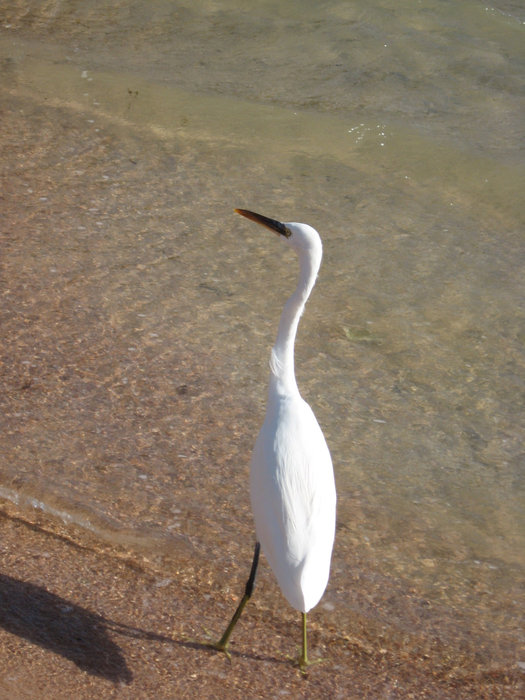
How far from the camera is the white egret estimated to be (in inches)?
109

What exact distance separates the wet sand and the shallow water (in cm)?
2

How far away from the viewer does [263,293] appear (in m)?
5.42

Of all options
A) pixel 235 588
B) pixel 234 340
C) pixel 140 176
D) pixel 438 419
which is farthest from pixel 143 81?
pixel 235 588

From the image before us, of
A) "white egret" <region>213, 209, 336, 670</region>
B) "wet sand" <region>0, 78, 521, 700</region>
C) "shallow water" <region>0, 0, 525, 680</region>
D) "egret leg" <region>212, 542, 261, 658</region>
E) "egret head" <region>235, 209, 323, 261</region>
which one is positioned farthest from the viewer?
"shallow water" <region>0, 0, 525, 680</region>

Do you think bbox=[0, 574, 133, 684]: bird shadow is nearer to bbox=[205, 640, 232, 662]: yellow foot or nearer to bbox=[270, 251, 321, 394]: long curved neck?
bbox=[205, 640, 232, 662]: yellow foot

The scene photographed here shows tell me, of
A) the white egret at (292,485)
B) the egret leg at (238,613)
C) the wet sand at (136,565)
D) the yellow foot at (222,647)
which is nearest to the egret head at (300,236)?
the white egret at (292,485)

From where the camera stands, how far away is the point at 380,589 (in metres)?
3.45

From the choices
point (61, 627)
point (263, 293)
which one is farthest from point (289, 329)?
point (263, 293)

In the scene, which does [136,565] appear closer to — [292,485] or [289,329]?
[292,485]

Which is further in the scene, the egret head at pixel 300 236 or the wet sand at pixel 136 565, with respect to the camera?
the egret head at pixel 300 236

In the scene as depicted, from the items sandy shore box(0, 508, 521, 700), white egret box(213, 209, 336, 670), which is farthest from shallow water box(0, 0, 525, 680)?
white egret box(213, 209, 336, 670)

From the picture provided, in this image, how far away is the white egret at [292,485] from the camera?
2.77m

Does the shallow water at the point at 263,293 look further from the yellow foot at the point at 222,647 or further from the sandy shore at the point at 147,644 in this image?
the yellow foot at the point at 222,647

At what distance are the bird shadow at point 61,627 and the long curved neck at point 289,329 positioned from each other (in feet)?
3.33
